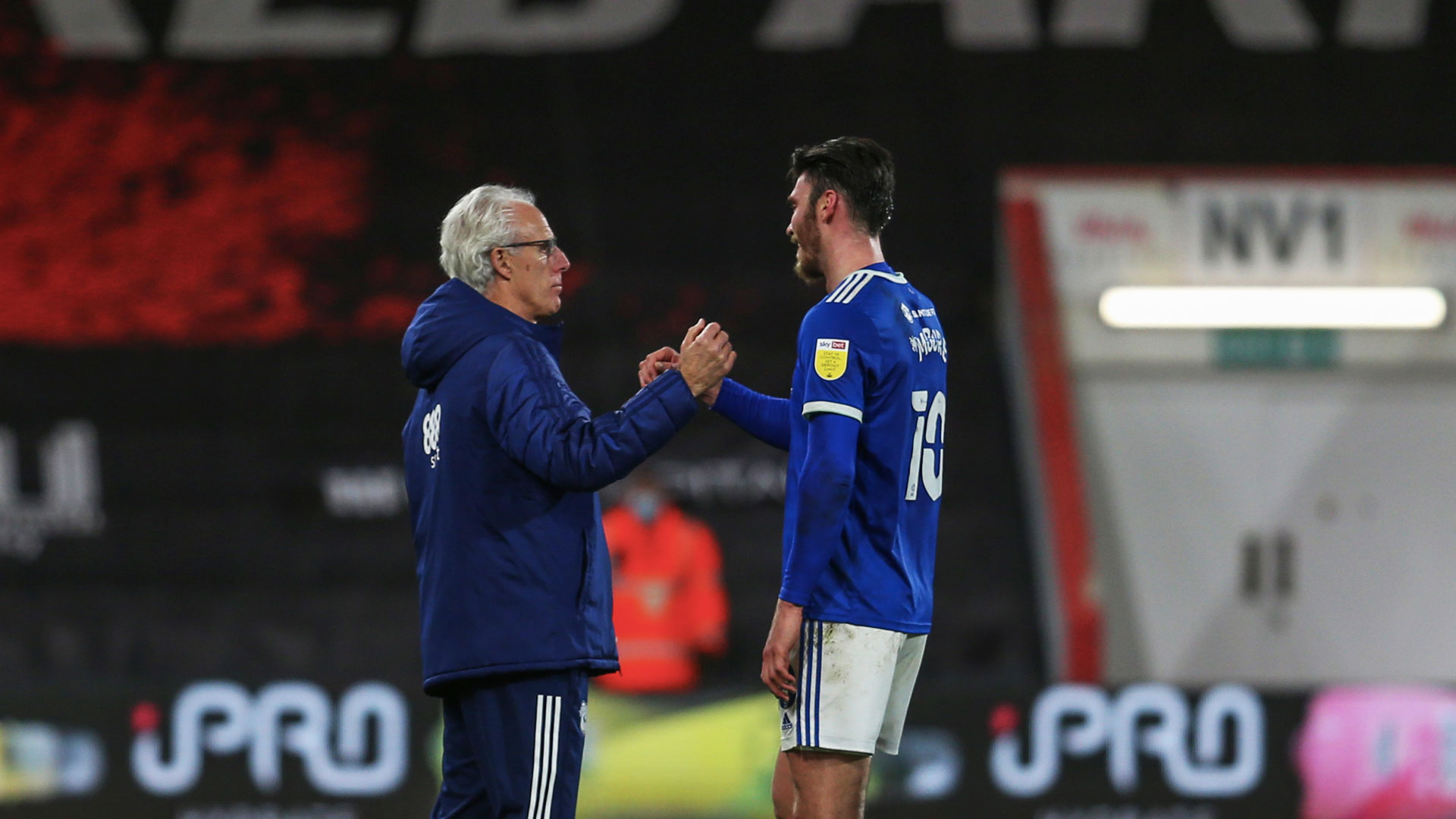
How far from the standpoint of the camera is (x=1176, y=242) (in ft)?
27.6

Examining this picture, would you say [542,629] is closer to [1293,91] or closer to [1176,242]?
[1176,242]

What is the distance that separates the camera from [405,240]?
8.51m

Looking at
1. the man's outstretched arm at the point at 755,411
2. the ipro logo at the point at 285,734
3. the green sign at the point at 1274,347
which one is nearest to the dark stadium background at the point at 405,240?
the green sign at the point at 1274,347

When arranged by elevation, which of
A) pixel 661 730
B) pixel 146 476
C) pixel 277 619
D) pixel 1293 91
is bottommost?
pixel 661 730

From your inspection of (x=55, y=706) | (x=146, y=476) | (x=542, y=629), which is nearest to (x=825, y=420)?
(x=542, y=629)

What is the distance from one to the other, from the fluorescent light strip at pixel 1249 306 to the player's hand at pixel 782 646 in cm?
593

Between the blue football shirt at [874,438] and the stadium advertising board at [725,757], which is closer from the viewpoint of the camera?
the blue football shirt at [874,438]

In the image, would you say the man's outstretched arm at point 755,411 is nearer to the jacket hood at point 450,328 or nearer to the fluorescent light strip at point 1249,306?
the jacket hood at point 450,328

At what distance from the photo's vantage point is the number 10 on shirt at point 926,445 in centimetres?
286

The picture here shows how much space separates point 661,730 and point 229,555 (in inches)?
119

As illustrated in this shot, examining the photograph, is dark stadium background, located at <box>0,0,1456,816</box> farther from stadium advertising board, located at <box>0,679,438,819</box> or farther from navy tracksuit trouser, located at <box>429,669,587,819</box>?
navy tracksuit trouser, located at <box>429,669,587,819</box>

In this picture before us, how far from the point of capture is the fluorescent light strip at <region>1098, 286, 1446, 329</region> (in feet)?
27.4

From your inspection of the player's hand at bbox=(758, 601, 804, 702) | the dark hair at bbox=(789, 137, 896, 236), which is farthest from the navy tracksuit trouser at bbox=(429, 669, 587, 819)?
the dark hair at bbox=(789, 137, 896, 236)

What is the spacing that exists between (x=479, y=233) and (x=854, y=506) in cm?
81
